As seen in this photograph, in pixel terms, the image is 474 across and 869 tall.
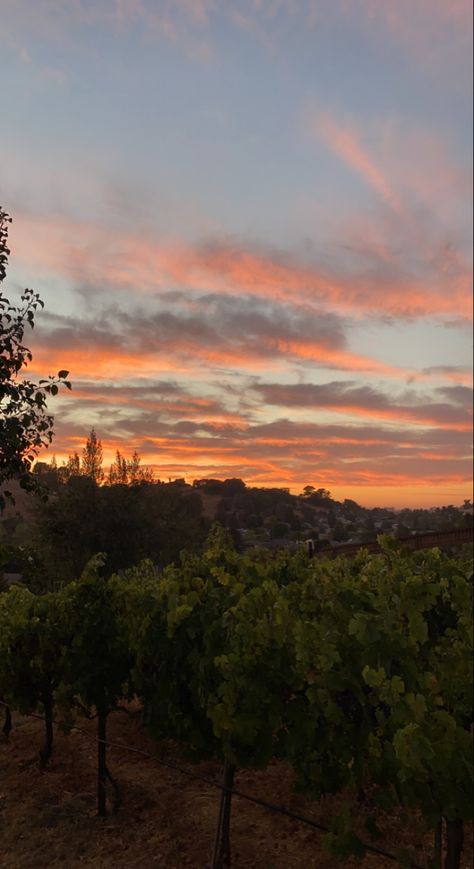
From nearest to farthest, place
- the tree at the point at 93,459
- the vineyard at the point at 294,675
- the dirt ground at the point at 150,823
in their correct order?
the vineyard at the point at 294,675 < the dirt ground at the point at 150,823 < the tree at the point at 93,459

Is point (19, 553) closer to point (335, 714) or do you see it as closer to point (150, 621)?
point (150, 621)

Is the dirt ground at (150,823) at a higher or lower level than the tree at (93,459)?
lower

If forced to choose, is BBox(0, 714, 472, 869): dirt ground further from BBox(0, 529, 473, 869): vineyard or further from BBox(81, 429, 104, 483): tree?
BBox(81, 429, 104, 483): tree

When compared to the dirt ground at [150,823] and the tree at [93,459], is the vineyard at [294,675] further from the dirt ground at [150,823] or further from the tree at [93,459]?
the tree at [93,459]

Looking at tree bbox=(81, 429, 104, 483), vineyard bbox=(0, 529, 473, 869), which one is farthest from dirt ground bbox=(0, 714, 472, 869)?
tree bbox=(81, 429, 104, 483)

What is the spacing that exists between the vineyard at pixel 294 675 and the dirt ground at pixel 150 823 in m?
0.23

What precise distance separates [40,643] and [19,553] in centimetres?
122

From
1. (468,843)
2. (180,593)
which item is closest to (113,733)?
(180,593)

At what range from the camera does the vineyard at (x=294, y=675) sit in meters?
3.91

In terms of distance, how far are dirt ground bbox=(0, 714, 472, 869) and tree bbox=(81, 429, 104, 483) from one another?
25920mm

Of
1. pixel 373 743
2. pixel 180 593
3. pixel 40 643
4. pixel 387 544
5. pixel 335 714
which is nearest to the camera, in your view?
pixel 373 743

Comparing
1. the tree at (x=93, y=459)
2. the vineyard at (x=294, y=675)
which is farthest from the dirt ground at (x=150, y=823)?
the tree at (x=93, y=459)

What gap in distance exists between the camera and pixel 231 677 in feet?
16.7

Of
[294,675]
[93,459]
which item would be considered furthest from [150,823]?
[93,459]
